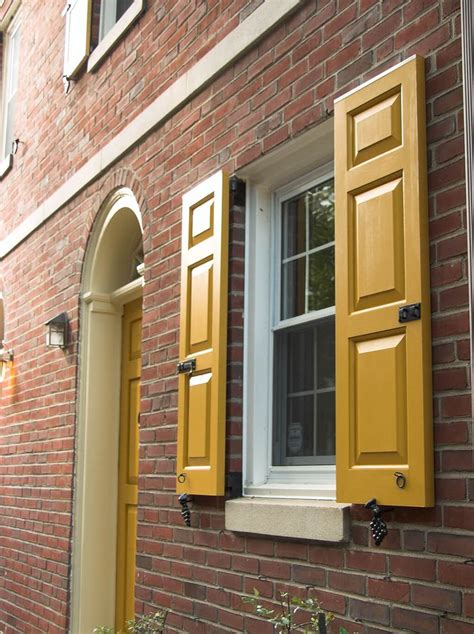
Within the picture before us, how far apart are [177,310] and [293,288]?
979 millimetres

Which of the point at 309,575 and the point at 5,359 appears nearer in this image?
the point at 309,575

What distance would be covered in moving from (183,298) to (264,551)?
58.7 inches

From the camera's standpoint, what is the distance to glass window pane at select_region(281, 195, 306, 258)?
15.8 ft

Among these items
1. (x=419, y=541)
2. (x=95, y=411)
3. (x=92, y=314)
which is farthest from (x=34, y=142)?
(x=419, y=541)

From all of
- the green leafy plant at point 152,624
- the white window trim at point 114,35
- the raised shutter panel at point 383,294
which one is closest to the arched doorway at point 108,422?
the white window trim at point 114,35

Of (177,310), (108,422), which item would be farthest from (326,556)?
(108,422)

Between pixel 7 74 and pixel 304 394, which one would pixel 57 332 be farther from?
pixel 7 74

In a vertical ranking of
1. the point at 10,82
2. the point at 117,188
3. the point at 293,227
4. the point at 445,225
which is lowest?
the point at 445,225

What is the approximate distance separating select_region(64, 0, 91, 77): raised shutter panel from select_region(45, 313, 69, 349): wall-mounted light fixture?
192 centimetres

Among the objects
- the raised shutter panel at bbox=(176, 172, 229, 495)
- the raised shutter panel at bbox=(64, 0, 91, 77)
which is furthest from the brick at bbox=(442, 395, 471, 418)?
the raised shutter panel at bbox=(64, 0, 91, 77)

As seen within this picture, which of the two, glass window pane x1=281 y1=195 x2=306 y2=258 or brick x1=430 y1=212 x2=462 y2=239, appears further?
glass window pane x1=281 y1=195 x2=306 y2=258

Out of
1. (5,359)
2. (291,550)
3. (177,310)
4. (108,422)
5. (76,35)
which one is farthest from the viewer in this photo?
(5,359)

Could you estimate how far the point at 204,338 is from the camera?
16.5 ft

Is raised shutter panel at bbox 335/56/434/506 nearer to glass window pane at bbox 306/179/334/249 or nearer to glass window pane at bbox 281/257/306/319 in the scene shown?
glass window pane at bbox 306/179/334/249
